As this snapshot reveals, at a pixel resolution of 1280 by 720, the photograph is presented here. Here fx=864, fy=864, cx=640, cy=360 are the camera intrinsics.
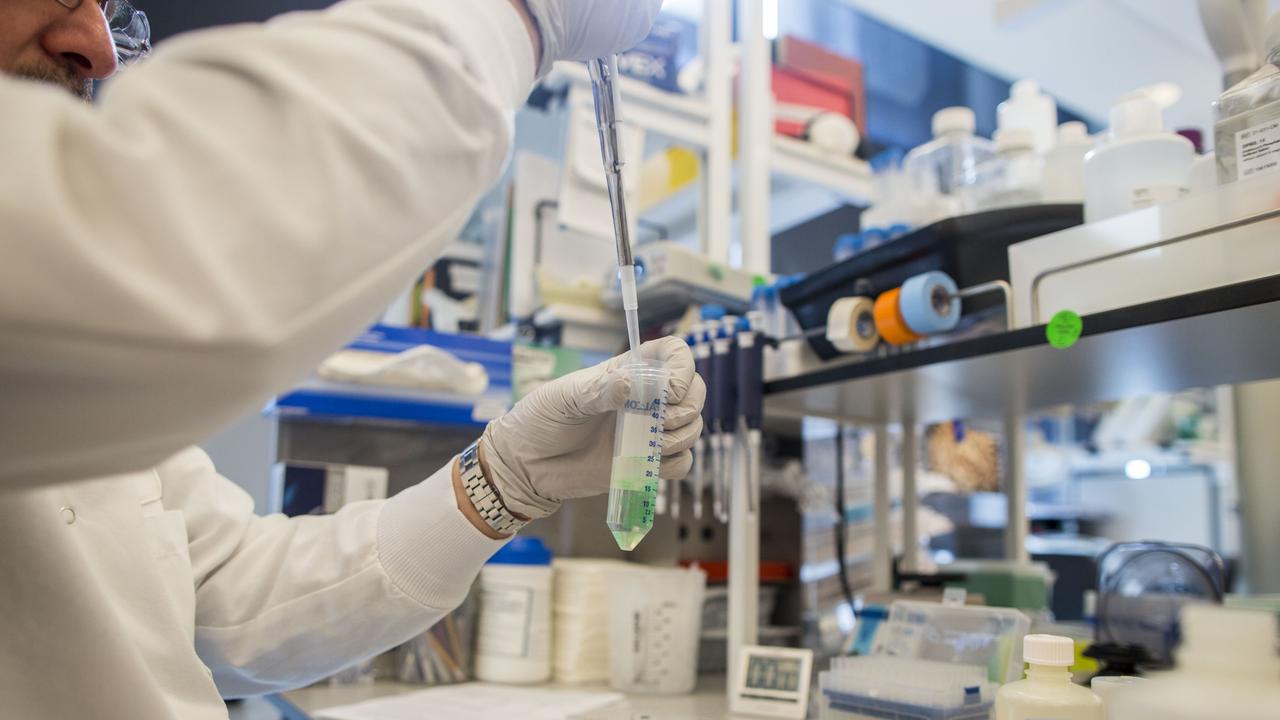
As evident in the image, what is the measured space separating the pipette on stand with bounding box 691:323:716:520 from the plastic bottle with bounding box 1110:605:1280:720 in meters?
0.96

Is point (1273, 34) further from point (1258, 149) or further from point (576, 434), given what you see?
point (576, 434)

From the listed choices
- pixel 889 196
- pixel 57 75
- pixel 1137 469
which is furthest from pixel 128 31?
pixel 1137 469

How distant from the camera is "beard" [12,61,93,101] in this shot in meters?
0.79

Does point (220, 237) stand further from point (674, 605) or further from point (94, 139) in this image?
point (674, 605)

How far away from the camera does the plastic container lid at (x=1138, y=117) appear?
1027mm

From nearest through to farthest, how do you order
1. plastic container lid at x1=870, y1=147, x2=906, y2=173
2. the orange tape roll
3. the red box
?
the orange tape roll < plastic container lid at x1=870, y1=147, x2=906, y2=173 < the red box

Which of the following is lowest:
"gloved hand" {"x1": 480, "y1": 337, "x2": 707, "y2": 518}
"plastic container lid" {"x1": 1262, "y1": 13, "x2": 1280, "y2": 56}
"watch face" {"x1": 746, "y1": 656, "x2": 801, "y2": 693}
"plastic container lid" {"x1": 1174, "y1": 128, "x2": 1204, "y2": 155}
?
"watch face" {"x1": 746, "y1": 656, "x2": 801, "y2": 693}

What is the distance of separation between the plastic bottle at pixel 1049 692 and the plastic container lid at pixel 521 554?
1003 millimetres

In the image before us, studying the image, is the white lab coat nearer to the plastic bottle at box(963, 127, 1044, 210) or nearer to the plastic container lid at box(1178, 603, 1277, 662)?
the plastic container lid at box(1178, 603, 1277, 662)

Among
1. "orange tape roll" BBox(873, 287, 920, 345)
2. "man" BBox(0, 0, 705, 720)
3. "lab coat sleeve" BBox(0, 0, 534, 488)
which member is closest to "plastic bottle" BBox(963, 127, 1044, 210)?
"orange tape roll" BBox(873, 287, 920, 345)

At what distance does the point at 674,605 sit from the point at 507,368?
0.60 meters

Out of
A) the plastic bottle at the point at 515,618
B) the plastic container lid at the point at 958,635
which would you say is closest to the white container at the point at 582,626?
the plastic bottle at the point at 515,618

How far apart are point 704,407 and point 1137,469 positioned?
4314 millimetres

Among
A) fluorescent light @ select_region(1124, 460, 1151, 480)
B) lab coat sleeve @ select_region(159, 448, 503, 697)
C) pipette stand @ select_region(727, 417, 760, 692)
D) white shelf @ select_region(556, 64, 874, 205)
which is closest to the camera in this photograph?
lab coat sleeve @ select_region(159, 448, 503, 697)
